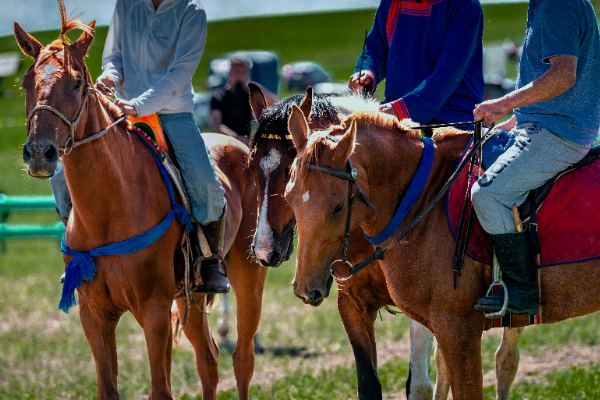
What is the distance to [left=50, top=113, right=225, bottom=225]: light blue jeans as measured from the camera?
4.87 meters

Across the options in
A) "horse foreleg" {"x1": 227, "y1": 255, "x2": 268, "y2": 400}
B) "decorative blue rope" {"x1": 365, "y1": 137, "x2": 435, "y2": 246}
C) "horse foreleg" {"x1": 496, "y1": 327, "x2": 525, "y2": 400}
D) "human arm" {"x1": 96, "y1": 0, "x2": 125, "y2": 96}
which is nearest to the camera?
"decorative blue rope" {"x1": 365, "y1": 137, "x2": 435, "y2": 246}

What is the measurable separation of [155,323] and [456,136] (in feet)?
7.36

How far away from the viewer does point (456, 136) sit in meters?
4.12

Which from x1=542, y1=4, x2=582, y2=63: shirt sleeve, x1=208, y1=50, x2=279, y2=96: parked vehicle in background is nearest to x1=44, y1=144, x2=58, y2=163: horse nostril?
x1=542, y1=4, x2=582, y2=63: shirt sleeve

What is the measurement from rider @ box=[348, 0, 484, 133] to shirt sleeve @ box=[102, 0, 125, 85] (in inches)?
67.7

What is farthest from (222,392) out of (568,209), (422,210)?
(568,209)

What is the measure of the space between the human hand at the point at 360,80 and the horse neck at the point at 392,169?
1125mm

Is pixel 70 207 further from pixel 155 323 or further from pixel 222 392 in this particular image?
pixel 222 392

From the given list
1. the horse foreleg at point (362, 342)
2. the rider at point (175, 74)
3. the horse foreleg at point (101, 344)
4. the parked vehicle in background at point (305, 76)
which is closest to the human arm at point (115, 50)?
the rider at point (175, 74)

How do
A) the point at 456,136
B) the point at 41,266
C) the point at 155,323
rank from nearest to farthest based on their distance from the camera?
the point at 456,136
the point at 155,323
the point at 41,266

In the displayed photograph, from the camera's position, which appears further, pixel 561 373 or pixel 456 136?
pixel 561 373

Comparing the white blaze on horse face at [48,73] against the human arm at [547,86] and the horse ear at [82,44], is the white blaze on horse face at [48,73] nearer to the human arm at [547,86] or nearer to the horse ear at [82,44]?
the horse ear at [82,44]

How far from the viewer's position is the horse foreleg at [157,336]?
14.6 ft

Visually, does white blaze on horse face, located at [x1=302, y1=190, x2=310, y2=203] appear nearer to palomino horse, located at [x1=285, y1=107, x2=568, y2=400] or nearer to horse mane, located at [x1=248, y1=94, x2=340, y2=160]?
palomino horse, located at [x1=285, y1=107, x2=568, y2=400]
